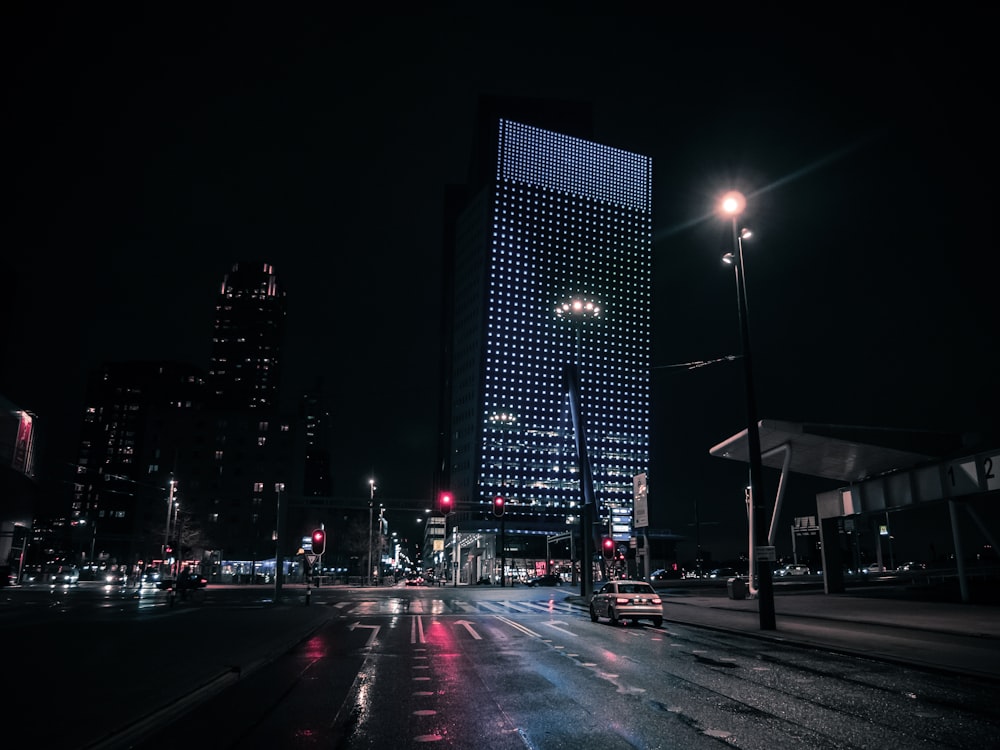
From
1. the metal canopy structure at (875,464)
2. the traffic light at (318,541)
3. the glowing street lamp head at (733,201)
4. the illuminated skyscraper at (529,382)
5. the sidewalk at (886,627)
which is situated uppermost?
the illuminated skyscraper at (529,382)

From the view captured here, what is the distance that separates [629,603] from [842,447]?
16.9 m

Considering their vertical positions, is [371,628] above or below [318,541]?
below

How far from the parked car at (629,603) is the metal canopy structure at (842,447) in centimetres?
1117

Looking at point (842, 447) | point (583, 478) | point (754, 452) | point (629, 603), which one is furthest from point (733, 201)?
point (583, 478)

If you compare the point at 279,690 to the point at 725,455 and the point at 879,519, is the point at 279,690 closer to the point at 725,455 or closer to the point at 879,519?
the point at 725,455

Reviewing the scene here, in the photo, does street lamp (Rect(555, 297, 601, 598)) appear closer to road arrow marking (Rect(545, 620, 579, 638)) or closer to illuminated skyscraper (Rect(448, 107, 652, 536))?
road arrow marking (Rect(545, 620, 579, 638))

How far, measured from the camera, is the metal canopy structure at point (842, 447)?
101ft

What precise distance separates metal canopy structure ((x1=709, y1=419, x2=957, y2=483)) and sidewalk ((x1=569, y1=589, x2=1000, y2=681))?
23.5 ft

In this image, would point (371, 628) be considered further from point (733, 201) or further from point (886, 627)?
point (733, 201)

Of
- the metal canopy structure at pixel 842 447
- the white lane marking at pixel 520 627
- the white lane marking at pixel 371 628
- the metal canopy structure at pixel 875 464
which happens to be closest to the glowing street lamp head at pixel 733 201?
the metal canopy structure at pixel 842 447

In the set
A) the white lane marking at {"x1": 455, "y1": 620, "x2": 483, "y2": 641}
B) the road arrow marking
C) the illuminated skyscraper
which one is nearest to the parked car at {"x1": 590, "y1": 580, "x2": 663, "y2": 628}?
the road arrow marking

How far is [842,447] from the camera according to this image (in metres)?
33.2

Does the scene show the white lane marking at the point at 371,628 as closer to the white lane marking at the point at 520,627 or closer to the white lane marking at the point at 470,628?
the white lane marking at the point at 470,628

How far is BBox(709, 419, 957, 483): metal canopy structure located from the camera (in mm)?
30812
